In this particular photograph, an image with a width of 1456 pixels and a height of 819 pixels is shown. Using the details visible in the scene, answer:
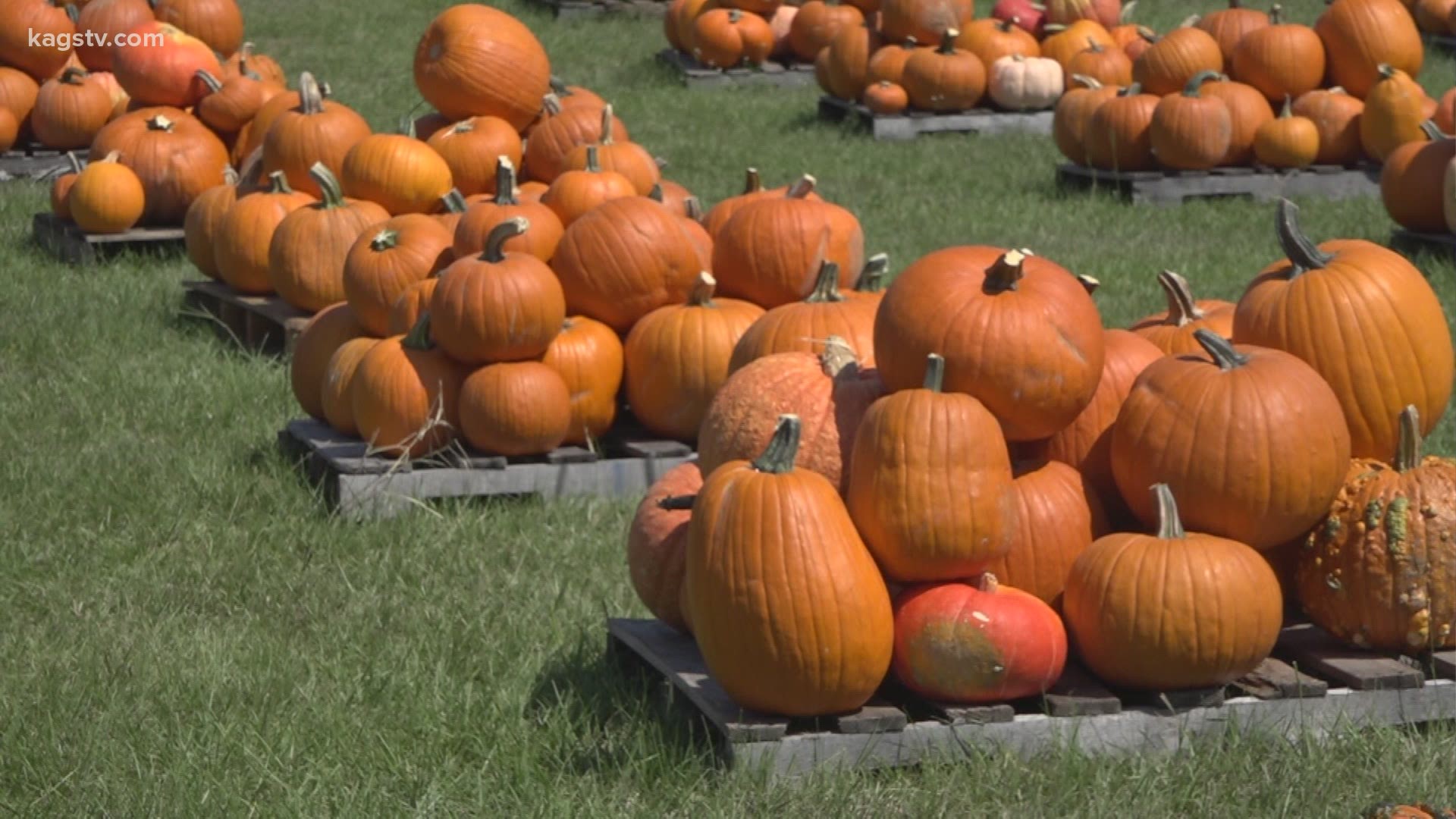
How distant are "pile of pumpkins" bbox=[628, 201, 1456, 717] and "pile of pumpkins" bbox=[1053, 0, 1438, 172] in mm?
6317

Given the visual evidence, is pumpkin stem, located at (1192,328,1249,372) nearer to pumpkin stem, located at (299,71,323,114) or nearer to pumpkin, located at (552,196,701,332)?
pumpkin, located at (552,196,701,332)

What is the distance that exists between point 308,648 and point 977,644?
159 cm

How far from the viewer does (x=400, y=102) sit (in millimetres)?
13812

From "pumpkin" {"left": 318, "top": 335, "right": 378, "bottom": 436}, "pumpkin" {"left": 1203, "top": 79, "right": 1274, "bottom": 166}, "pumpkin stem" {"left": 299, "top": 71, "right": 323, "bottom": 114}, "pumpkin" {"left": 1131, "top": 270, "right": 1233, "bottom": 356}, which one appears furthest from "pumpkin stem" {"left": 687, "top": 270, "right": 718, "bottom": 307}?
"pumpkin" {"left": 1203, "top": 79, "right": 1274, "bottom": 166}

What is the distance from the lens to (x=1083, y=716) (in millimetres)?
3457

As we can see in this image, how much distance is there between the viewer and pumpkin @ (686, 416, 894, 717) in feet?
10.9

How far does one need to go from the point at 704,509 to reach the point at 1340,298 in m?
1.35

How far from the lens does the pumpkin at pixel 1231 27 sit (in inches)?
418

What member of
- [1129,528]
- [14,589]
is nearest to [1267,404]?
[1129,528]

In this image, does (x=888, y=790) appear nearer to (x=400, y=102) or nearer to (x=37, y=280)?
(x=37, y=280)

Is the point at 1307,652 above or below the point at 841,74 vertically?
above

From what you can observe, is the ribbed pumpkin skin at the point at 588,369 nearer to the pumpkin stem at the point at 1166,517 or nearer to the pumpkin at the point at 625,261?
the pumpkin at the point at 625,261

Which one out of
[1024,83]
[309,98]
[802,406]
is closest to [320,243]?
[309,98]

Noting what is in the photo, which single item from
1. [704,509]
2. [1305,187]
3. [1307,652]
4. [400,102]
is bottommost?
[400,102]
